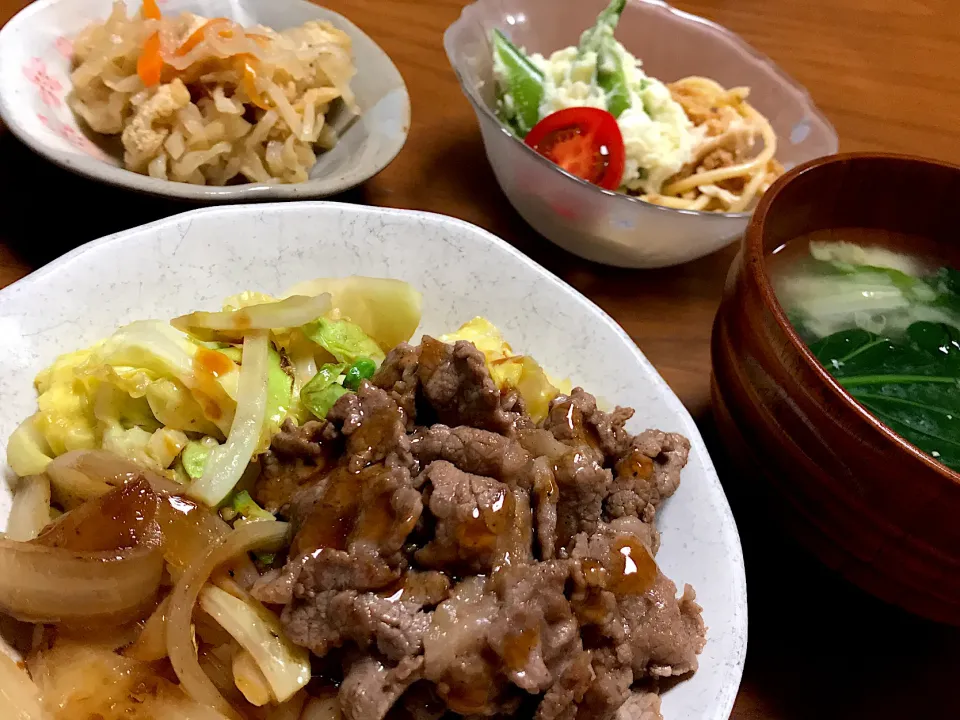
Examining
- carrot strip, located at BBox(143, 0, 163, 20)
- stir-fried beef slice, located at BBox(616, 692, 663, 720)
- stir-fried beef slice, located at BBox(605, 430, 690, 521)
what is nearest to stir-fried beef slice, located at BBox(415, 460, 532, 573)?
stir-fried beef slice, located at BBox(605, 430, 690, 521)

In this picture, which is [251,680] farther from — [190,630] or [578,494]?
[578,494]

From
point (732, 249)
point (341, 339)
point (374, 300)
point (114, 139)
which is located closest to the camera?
point (341, 339)

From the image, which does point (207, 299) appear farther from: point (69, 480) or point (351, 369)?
point (69, 480)

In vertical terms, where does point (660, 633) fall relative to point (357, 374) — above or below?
below

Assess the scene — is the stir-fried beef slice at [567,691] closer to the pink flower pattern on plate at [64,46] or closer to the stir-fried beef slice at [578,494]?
the stir-fried beef slice at [578,494]

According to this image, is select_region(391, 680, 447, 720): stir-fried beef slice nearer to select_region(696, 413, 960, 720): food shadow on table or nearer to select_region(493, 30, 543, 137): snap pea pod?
select_region(696, 413, 960, 720): food shadow on table

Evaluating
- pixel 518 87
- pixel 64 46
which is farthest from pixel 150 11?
pixel 518 87

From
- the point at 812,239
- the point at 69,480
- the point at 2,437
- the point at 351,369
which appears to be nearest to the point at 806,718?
the point at 812,239
